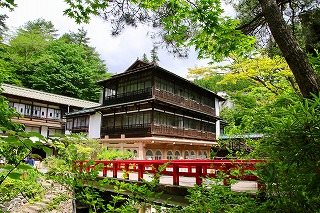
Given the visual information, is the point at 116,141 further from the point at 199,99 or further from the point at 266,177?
the point at 266,177

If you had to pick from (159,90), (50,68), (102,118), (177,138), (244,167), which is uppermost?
(50,68)

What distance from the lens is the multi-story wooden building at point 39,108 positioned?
102 feet

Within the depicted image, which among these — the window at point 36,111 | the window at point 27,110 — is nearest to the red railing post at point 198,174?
the window at point 27,110

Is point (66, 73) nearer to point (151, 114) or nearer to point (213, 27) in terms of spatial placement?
point (151, 114)

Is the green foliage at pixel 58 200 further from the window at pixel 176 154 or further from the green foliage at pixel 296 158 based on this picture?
the window at pixel 176 154

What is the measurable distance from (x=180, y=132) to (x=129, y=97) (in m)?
6.07

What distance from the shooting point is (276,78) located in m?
13.9

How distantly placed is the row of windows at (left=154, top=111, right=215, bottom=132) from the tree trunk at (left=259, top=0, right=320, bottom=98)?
19302 millimetres

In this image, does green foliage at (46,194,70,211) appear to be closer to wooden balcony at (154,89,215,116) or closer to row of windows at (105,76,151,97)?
wooden balcony at (154,89,215,116)

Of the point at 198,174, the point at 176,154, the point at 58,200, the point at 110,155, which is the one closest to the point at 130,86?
the point at 110,155

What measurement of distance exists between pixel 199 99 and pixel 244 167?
2482cm

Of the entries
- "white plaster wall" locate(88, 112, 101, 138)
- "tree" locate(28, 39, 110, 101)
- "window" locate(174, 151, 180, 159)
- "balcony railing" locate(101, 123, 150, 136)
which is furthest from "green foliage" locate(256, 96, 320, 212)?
"tree" locate(28, 39, 110, 101)

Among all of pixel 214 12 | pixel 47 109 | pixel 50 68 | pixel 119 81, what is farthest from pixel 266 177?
pixel 50 68

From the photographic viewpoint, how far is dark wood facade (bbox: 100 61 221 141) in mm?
23281
